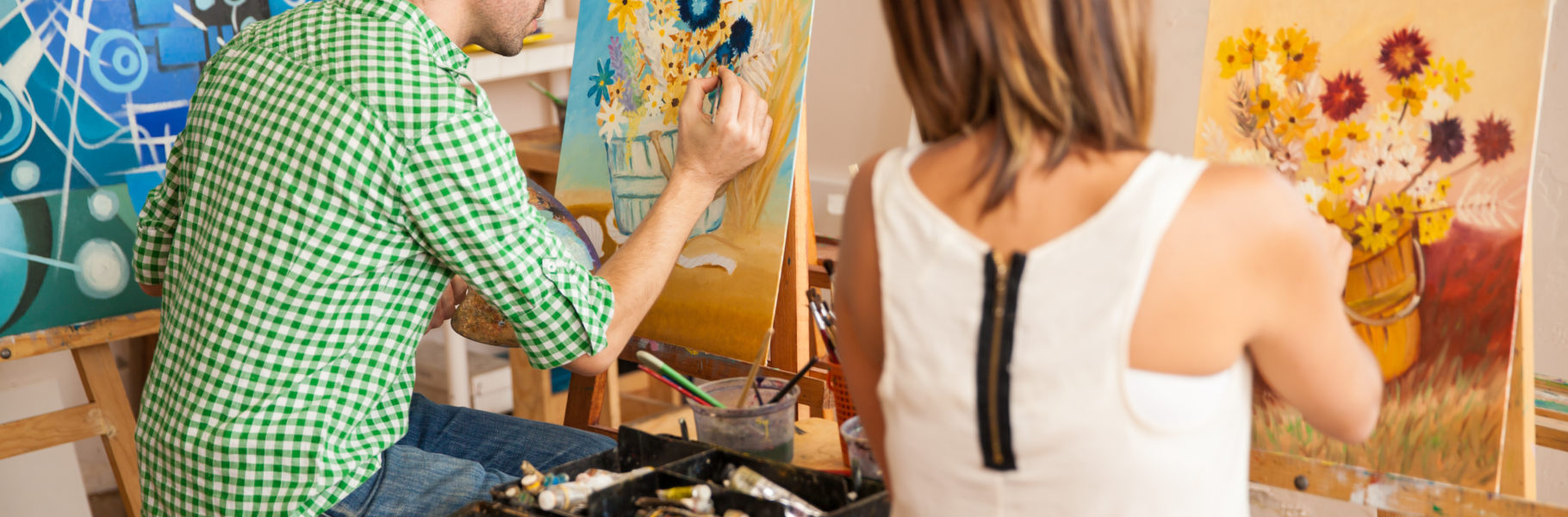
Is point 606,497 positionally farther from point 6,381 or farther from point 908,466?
point 6,381

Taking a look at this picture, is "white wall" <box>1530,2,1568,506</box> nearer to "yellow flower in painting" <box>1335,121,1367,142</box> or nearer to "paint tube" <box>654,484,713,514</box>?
"yellow flower in painting" <box>1335,121,1367,142</box>

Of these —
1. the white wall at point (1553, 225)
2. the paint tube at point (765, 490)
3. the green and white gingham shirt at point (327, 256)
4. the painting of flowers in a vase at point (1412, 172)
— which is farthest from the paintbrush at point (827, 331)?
the white wall at point (1553, 225)

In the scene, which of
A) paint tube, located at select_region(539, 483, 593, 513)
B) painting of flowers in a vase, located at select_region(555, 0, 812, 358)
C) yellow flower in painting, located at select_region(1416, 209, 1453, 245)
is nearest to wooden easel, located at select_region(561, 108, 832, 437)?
painting of flowers in a vase, located at select_region(555, 0, 812, 358)

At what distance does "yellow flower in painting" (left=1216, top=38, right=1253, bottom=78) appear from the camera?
1.37 m

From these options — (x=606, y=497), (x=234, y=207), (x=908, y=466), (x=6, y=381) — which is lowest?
(x=6, y=381)

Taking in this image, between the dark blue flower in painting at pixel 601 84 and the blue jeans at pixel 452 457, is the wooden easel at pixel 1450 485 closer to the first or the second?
the blue jeans at pixel 452 457

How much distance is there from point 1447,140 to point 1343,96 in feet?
0.39

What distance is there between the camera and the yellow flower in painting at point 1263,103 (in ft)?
4.43

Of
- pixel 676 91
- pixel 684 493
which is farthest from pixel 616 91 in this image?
pixel 684 493

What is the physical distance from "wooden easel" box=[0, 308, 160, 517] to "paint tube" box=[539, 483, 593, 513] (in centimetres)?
119

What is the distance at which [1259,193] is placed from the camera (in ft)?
2.57

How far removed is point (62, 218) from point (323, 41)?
995 mm

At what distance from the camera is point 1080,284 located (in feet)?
→ 2.65

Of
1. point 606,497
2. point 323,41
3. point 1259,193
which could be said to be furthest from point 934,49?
point 323,41
